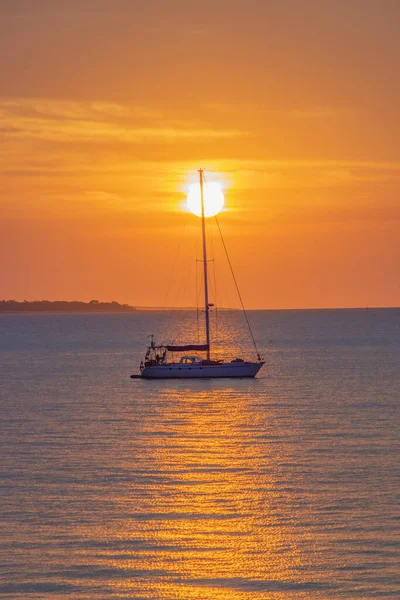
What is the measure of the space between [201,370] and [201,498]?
57.4 m

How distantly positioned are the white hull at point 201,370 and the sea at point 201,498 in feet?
50.4

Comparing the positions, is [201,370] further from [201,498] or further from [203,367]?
[201,498]

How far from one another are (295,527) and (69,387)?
60300 mm

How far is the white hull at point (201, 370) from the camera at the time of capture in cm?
9650

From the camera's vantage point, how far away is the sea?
29.5 m

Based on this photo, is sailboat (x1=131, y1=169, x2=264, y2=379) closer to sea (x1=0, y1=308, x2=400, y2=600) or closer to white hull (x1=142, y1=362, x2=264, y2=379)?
white hull (x1=142, y1=362, x2=264, y2=379)

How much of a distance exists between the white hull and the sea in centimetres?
1538

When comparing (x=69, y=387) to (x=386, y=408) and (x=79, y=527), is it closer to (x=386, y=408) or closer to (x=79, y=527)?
(x=386, y=408)

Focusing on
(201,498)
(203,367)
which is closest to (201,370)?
(203,367)

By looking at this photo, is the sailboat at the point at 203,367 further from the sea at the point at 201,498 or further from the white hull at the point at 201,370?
the sea at the point at 201,498

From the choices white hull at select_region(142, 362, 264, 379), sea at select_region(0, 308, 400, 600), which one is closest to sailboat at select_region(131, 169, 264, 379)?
white hull at select_region(142, 362, 264, 379)

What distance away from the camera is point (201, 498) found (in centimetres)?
3906

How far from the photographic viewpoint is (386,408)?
70.8 metres

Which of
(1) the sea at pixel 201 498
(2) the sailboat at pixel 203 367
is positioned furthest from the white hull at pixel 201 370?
(1) the sea at pixel 201 498
